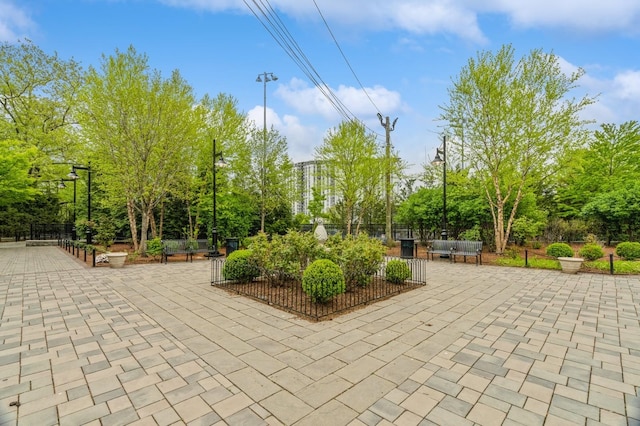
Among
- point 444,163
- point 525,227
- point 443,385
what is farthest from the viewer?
point 525,227

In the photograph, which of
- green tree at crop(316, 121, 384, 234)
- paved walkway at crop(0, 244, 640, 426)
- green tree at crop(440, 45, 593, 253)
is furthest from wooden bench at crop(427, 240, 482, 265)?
green tree at crop(316, 121, 384, 234)

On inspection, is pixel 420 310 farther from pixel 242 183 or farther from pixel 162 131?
pixel 242 183

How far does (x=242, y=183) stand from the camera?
18.4 meters

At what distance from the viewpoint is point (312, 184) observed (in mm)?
22750

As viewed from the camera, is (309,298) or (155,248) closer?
(309,298)

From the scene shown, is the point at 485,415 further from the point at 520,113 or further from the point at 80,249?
the point at 80,249

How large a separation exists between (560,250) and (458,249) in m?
3.63

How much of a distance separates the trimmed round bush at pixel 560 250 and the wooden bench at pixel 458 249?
260 centimetres

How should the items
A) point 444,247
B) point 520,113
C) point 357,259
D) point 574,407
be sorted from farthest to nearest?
point 520,113 → point 444,247 → point 357,259 → point 574,407

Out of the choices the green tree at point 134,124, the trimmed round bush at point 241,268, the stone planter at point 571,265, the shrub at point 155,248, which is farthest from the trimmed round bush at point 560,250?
the green tree at point 134,124

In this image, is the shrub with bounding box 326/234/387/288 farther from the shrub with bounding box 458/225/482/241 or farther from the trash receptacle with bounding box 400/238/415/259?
the shrub with bounding box 458/225/482/241

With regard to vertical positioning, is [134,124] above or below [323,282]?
above

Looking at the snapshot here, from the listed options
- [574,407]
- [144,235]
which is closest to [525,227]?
[574,407]

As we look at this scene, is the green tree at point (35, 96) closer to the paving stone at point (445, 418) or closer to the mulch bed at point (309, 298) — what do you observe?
the mulch bed at point (309, 298)
